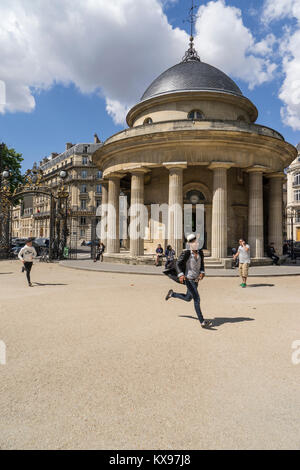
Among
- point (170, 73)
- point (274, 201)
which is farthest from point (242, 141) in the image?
point (170, 73)

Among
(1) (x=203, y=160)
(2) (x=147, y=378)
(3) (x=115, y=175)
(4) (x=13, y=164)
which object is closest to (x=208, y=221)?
(1) (x=203, y=160)

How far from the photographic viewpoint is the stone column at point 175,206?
1634 centimetres

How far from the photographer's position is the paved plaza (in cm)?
247

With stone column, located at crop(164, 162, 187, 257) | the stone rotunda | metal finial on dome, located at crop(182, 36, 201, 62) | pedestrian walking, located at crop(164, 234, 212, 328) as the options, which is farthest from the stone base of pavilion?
metal finial on dome, located at crop(182, 36, 201, 62)

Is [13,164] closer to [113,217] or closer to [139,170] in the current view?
[113,217]

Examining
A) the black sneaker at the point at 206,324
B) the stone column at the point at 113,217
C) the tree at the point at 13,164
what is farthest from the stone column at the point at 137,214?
the tree at the point at 13,164

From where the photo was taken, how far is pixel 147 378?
349 cm

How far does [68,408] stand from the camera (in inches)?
112

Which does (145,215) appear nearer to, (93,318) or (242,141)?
(242,141)

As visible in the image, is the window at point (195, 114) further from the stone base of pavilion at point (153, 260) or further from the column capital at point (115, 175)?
the stone base of pavilion at point (153, 260)

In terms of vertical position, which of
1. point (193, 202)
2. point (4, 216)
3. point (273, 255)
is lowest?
point (273, 255)

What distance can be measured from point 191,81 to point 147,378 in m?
22.1

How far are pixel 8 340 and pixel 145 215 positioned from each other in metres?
15.4

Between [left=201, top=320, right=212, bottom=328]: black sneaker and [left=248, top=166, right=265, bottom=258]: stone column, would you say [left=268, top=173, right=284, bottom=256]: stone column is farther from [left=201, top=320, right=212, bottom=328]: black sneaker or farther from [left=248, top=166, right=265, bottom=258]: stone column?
[left=201, top=320, right=212, bottom=328]: black sneaker
